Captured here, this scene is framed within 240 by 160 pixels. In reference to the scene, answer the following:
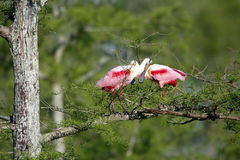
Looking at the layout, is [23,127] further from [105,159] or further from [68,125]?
[105,159]

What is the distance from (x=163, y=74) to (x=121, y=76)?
2.09 ft

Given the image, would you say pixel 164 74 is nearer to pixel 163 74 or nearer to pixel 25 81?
pixel 163 74

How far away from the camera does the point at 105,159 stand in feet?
50.6

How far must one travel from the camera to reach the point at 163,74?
521cm

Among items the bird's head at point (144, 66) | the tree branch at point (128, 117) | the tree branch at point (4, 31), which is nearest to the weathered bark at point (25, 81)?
the tree branch at point (4, 31)

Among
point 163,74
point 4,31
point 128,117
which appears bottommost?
point 128,117

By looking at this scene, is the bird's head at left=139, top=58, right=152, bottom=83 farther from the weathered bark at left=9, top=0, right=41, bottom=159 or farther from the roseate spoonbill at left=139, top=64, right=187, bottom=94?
the weathered bark at left=9, top=0, right=41, bottom=159

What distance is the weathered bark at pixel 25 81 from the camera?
4.16 meters

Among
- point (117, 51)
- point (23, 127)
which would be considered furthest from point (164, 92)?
point (23, 127)

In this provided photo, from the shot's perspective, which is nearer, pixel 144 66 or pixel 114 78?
pixel 114 78

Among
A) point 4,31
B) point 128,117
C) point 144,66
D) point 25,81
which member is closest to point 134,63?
point 144,66

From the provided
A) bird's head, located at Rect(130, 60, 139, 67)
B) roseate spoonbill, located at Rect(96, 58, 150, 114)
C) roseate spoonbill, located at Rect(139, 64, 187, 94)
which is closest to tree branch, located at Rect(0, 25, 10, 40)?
roseate spoonbill, located at Rect(96, 58, 150, 114)

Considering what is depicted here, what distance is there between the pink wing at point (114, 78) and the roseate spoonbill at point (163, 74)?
45 cm

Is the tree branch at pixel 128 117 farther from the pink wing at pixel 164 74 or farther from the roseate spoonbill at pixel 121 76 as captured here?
the pink wing at pixel 164 74
